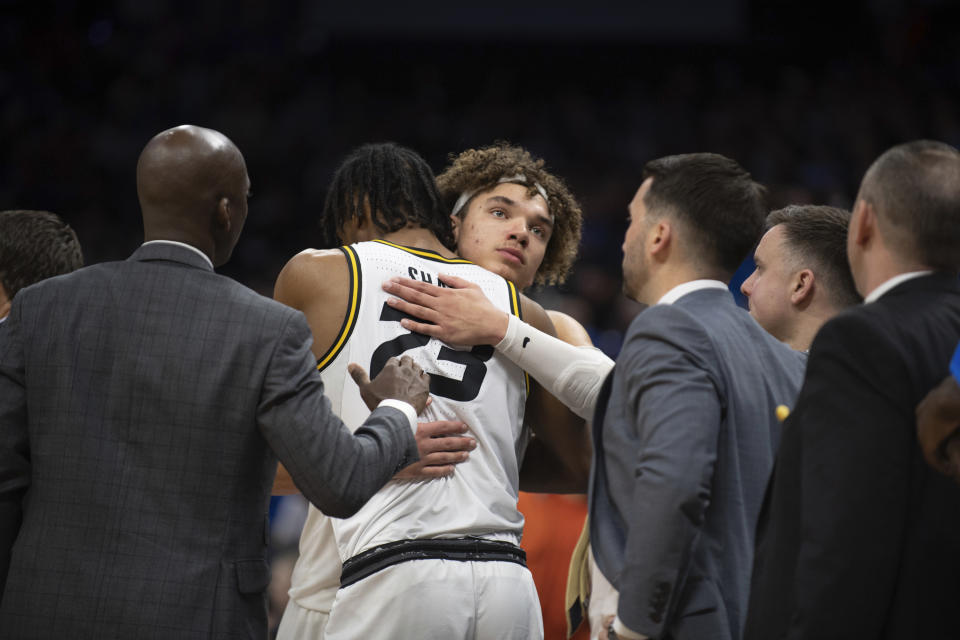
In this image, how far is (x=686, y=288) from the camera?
8.69ft

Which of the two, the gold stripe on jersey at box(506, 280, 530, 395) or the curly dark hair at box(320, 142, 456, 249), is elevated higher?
the curly dark hair at box(320, 142, 456, 249)

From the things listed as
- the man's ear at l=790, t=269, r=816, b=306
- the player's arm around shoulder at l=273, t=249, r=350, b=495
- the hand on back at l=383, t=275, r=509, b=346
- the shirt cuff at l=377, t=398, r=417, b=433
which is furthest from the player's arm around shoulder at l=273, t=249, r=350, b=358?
the man's ear at l=790, t=269, r=816, b=306

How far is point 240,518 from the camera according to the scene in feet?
7.89

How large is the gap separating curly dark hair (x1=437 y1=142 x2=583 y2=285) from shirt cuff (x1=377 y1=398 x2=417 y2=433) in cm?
113

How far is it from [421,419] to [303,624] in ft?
2.24

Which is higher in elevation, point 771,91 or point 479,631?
point 771,91

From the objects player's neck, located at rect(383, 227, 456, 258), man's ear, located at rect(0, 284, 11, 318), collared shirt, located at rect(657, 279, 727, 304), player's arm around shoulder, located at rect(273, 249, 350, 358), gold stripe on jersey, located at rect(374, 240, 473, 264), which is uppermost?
collared shirt, located at rect(657, 279, 727, 304)

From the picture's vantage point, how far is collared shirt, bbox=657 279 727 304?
2645 millimetres

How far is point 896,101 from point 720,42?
192cm

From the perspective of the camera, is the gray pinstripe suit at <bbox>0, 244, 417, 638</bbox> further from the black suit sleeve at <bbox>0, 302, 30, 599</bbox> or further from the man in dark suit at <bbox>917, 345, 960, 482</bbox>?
the man in dark suit at <bbox>917, 345, 960, 482</bbox>

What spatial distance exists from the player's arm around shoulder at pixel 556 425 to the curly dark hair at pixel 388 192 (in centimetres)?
42

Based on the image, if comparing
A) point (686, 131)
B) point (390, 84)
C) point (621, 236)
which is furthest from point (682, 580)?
point (390, 84)

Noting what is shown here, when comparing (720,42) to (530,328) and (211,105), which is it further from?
(530,328)

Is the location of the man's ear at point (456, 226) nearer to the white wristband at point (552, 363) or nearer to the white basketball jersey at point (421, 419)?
the white basketball jersey at point (421, 419)
